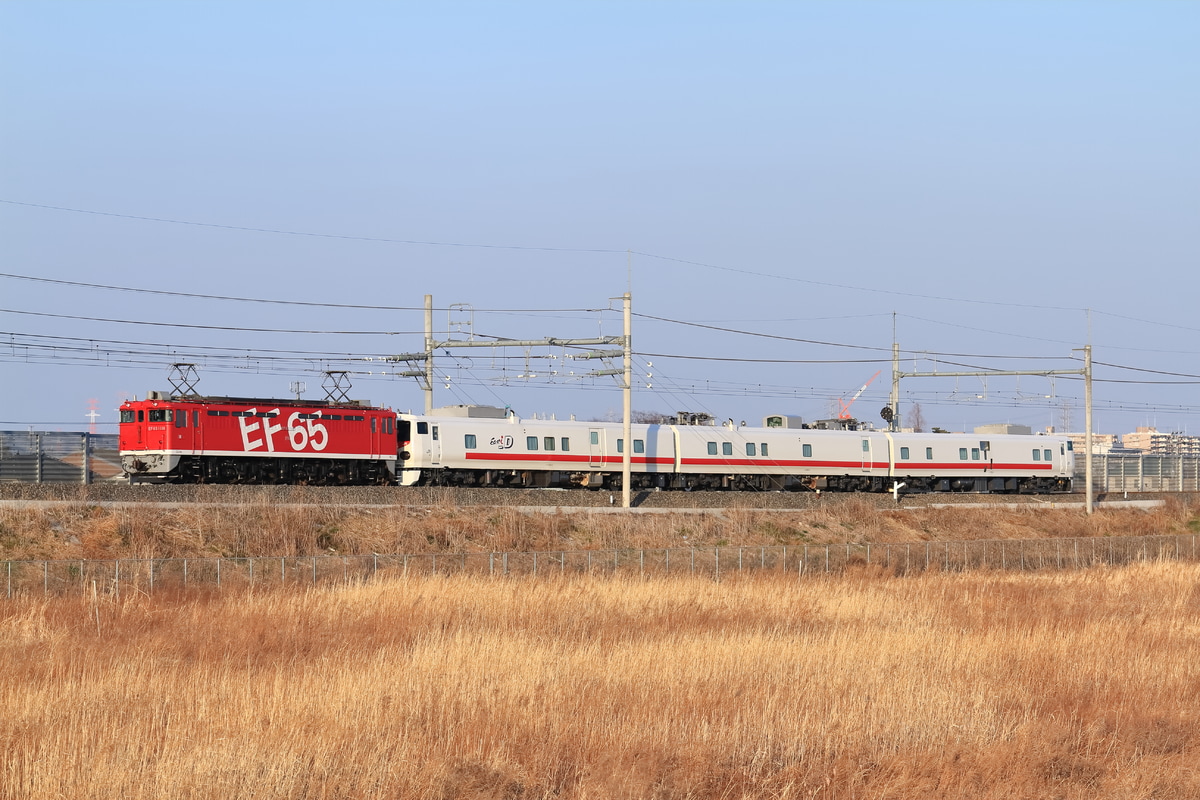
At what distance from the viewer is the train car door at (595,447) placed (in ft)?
177

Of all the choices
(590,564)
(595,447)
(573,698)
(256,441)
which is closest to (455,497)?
(256,441)

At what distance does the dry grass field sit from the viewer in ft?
45.7

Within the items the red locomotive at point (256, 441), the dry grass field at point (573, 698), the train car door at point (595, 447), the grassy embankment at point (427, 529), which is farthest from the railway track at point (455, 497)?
the dry grass field at point (573, 698)

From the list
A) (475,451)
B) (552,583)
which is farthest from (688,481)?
(552,583)

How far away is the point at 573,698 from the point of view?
58.9 feet

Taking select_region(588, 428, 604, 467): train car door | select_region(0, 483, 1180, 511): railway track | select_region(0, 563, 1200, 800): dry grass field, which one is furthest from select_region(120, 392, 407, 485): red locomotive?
select_region(0, 563, 1200, 800): dry grass field

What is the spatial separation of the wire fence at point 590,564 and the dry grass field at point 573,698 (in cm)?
203

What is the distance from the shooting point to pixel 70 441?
4797 cm

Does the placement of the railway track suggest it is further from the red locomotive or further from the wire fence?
the wire fence

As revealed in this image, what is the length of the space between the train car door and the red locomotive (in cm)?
876

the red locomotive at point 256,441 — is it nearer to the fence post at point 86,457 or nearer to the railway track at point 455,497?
the fence post at point 86,457

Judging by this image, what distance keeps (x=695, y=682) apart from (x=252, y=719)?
701 cm

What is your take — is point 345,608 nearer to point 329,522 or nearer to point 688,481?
point 329,522

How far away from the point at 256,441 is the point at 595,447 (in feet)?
49.7
